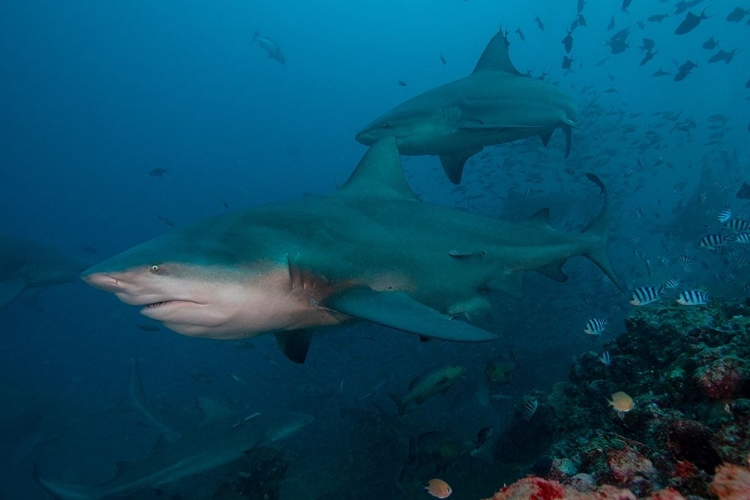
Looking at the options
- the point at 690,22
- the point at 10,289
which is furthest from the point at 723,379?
A: the point at 690,22

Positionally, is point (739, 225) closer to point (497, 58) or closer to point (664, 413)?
point (497, 58)

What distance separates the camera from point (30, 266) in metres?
12.6

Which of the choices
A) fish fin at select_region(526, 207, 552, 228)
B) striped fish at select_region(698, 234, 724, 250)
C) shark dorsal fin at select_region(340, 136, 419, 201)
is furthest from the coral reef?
striped fish at select_region(698, 234, 724, 250)

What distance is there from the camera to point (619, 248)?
31.8 meters

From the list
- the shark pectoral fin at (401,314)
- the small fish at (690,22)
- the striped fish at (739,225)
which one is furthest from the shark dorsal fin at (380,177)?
the small fish at (690,22)

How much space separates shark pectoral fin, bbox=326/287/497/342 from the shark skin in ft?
42.9

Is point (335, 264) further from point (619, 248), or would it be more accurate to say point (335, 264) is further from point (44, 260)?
point (619, 248)

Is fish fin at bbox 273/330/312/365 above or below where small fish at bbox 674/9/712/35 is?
below

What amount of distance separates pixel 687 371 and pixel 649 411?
945 millimetres

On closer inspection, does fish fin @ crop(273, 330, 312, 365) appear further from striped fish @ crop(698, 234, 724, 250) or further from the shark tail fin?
striped fish @ crop(698, 234, 724, 250)

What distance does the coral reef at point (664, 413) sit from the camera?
1.43 metres

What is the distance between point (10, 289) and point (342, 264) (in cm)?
1324

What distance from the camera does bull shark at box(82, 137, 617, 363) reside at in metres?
2.95

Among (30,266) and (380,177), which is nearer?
(380,177)
